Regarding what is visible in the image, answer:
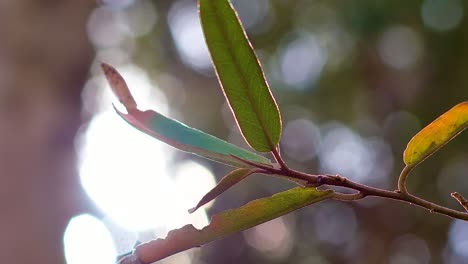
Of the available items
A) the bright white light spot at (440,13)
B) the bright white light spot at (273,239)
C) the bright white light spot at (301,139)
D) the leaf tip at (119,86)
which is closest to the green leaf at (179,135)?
the leaf tip at (119,86)

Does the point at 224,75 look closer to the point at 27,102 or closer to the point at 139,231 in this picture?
the point at 27,102

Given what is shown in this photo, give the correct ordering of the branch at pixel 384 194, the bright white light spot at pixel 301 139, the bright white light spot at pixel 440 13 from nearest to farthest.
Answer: the branch at pixel 384 194 < the bright white light spot at pixel 440 13 < the bright white light spot at pixel 301 139

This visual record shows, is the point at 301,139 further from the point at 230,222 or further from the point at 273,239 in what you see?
the point at 230,222

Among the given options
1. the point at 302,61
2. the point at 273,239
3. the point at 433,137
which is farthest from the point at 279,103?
the point at 433,137

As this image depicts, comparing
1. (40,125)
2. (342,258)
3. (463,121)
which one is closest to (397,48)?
(342,258)

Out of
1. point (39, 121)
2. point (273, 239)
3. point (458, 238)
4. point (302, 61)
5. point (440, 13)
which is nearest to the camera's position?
point (39, 121)

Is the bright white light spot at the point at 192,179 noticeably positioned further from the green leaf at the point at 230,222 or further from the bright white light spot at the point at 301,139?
the green leaf at the point at 230,222
